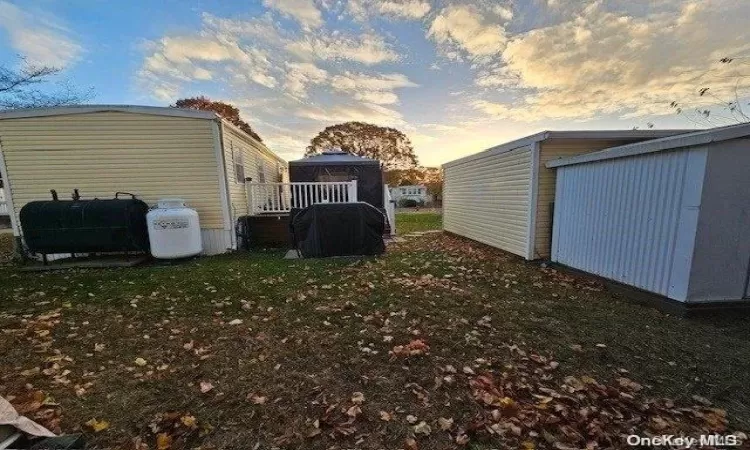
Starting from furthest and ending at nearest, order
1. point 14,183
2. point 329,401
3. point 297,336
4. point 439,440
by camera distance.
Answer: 1. point 14,183
2. point 297,336
3. point 329,401
4. point 439,440

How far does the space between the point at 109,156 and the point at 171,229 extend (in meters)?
2.80

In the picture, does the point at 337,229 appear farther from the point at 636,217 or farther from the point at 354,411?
the point at 636,217

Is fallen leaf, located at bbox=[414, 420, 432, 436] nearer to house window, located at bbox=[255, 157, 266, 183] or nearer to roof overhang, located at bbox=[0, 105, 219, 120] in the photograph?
Answer: roof overhang, located at bbox=[0, 105, 219, 120]

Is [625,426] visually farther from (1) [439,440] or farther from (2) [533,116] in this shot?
(2) [533,116]

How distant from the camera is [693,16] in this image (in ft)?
19.4

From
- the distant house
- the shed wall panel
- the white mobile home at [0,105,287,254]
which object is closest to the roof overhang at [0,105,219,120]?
the white mobile home at [0,105,287,254]

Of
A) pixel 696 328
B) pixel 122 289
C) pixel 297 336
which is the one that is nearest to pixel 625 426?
pixel 696 328

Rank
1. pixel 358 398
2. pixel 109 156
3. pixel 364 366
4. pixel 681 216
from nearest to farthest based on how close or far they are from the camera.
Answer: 1. pixel 358 398
2. pixel 364 366
3. pixel 681 216
4. pixel 109 156

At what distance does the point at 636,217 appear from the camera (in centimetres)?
448

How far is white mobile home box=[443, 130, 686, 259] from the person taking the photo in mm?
6305

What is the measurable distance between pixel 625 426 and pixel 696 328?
263cm

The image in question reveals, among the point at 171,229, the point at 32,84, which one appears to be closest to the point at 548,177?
the point at 171,229

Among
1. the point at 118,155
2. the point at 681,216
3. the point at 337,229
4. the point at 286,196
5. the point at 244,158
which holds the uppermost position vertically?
the point at 244,158

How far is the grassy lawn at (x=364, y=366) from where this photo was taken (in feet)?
6.57
